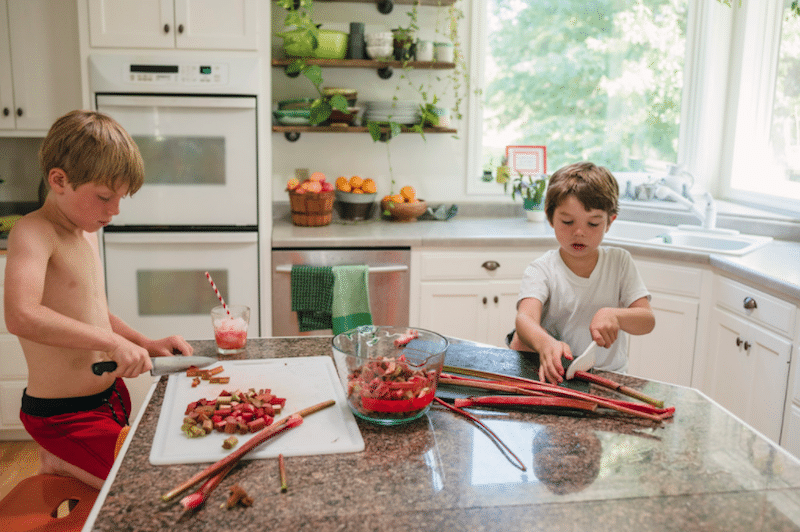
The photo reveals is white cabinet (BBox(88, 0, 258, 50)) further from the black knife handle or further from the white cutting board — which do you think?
the black knife handle

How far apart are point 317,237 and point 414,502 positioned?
2.24 metres

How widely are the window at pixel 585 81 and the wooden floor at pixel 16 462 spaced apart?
2.57m

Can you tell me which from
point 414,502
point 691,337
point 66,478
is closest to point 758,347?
point 691,337

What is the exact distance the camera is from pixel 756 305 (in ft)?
8.28

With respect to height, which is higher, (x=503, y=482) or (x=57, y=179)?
(x=57, y=179)

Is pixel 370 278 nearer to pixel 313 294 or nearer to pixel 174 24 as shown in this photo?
pixel 313 294

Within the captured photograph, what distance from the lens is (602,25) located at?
383 centimetres

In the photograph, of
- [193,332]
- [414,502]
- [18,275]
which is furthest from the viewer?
[193,332]

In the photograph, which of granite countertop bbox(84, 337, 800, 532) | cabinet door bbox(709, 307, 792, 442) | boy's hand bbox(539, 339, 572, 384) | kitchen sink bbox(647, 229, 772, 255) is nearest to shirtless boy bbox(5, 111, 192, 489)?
granite countertop bbox(84, 337, 800, 532)

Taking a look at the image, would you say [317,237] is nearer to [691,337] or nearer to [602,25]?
[691,337]

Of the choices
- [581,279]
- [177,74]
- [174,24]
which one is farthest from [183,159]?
[581,279]

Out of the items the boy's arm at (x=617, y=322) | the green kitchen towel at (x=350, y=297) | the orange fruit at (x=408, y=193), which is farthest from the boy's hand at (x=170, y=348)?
the orange fruit at (x=408, y=193)

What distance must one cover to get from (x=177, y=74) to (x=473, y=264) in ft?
5.11

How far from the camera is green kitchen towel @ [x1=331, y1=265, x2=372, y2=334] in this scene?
302cm
